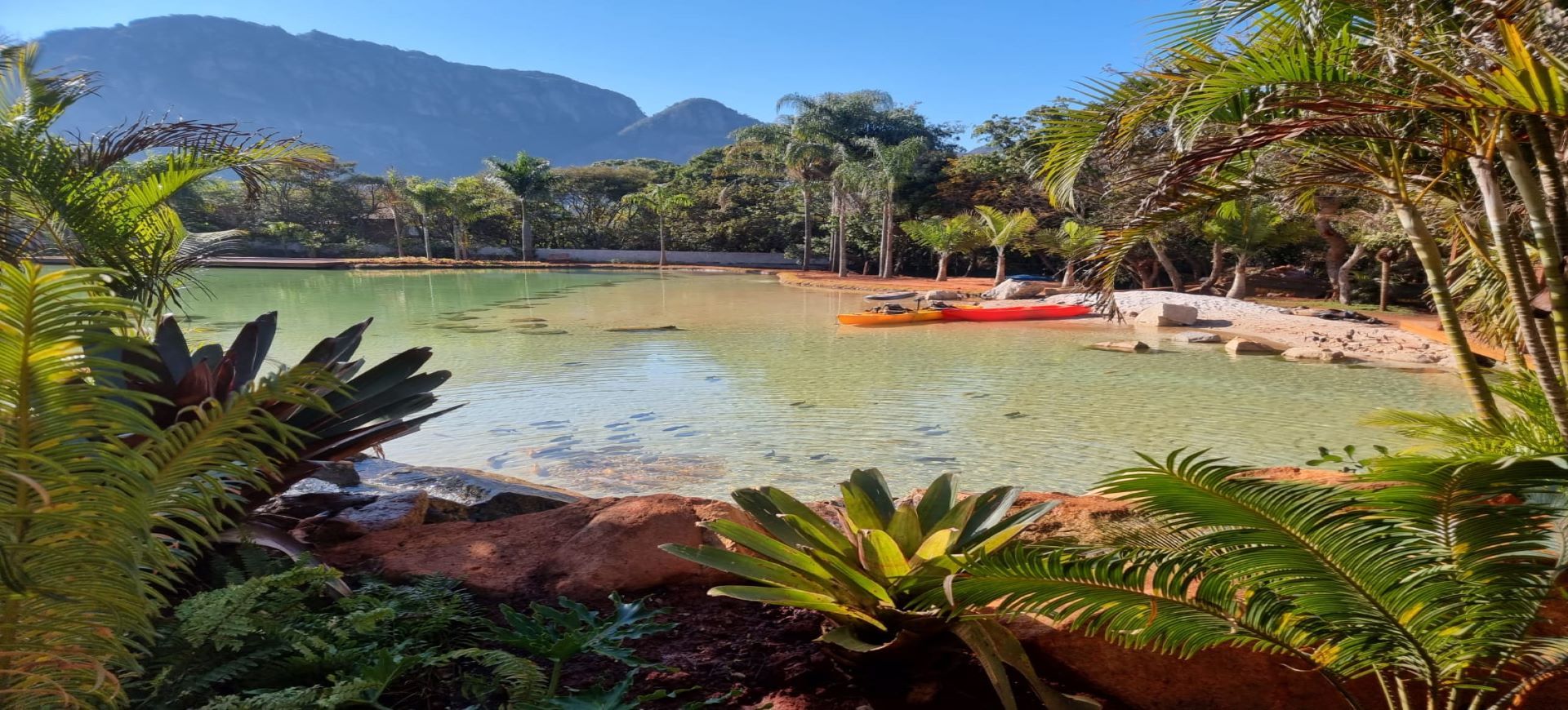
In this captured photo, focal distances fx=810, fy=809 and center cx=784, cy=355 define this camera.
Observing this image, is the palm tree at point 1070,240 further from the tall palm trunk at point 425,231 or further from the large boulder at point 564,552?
the tall palm trunk at point 425,231

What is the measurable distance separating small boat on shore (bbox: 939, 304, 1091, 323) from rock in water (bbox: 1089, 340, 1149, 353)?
4.36m

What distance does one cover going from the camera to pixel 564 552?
8.00 feet

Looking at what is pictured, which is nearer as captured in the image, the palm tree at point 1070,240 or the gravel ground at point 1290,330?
the gravel ground at point 1290,330

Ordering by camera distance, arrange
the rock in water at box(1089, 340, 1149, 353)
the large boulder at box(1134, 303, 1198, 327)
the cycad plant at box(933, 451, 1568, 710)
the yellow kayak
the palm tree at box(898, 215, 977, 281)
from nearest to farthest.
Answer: the cycad plant at box(933, 451, 1568, 710), the rock in water at box(1089, 340, 1149, 353), the yellow kayak, the large boulder at box(1134, 303, 1198, 327), the palm tree at box(898, 215, 977, 281)

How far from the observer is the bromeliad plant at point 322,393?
2.43 m

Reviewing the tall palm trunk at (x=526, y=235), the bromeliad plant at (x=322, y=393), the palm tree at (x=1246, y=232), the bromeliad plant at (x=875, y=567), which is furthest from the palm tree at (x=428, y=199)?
the bromeliad plant at (x=875, y=567)

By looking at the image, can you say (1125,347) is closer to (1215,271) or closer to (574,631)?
(1215,271)

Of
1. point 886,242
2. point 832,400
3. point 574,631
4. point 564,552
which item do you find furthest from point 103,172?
point 886,242

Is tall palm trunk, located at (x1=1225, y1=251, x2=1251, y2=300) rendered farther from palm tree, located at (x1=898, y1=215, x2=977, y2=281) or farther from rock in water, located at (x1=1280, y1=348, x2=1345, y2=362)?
palm tree, located at (x1=898, y1=215, x2=977, y2=281)

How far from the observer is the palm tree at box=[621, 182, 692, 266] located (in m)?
38.2

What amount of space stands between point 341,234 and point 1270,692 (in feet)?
162

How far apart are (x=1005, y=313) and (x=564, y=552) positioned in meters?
15.5

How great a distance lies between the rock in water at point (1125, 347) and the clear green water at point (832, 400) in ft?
1.04

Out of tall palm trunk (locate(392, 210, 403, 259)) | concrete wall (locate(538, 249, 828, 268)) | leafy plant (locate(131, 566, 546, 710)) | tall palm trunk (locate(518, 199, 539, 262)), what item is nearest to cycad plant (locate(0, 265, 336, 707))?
leafy plant (locate(131, 566, 546, 710))
